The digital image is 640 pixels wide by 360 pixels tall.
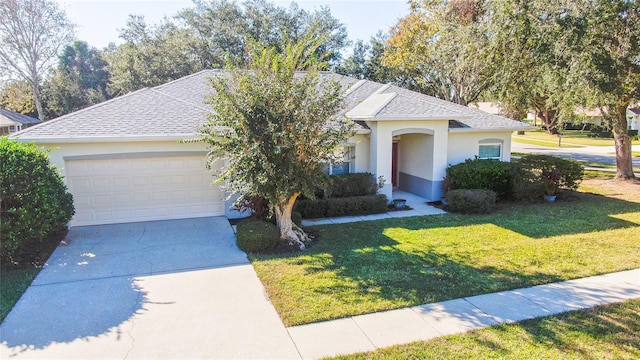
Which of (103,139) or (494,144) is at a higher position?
(103,139)

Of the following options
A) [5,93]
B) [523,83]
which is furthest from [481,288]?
[5,93]

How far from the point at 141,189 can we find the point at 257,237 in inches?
200

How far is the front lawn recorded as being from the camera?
23.2 feet

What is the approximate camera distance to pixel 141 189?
40.4 ft

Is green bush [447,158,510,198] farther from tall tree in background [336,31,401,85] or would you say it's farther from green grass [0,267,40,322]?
tall tree in background [336,31,401,85]

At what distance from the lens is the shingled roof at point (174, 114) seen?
11539 millimetres

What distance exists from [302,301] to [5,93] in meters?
50.6

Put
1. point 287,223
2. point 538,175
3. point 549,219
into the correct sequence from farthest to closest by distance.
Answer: point 538,175, point 549,219, point 287,223

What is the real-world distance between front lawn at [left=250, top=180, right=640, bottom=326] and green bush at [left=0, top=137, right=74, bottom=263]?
4.75 metres

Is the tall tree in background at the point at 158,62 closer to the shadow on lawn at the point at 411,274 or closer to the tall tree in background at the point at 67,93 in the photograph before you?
the tall tree in background at the point at 67,93

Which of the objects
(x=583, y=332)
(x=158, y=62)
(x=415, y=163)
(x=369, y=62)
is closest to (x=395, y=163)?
(x=415, y=163)

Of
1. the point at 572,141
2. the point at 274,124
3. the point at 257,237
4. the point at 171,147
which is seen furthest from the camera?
the point at 572,141

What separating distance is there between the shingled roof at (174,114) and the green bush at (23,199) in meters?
2.37

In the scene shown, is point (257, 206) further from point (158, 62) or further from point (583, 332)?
point (158, 62)
